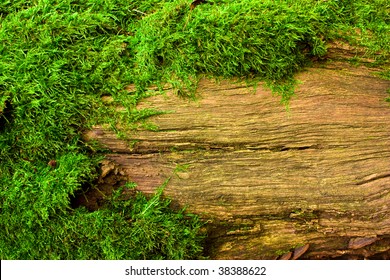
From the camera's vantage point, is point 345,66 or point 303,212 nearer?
point 303,212

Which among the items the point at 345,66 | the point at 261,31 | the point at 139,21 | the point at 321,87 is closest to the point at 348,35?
the point at 345,66

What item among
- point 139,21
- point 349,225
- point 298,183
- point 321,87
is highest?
point 139,21

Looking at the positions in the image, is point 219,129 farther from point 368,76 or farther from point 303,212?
point 368,76

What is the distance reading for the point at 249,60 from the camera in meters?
3.17

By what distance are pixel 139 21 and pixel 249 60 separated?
0.91 m

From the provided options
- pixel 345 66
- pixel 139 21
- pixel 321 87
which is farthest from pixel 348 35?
pixel 139 21

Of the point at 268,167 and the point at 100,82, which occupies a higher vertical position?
the point at 100,82

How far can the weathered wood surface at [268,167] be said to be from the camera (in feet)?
10.3

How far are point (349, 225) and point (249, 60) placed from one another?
1406 mm

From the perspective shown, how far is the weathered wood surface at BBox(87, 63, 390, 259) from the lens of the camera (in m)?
3.13

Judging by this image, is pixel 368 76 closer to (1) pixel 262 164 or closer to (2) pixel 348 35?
(2) pixel 348 35

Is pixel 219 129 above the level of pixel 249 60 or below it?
below

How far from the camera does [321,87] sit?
327cm

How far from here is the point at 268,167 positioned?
10.3 ft
